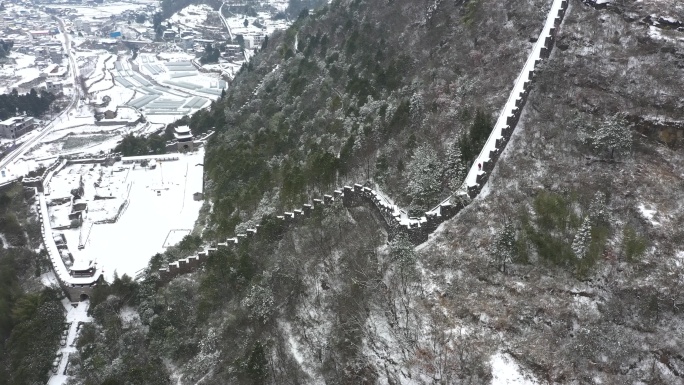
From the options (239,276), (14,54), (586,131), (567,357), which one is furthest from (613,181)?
(14,54)

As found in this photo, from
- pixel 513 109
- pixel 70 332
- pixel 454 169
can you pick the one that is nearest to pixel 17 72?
pixel 70 332

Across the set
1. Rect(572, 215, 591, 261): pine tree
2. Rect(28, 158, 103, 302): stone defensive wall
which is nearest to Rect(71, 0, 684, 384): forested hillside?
Rect(572, 215, 591, 261): pine tree

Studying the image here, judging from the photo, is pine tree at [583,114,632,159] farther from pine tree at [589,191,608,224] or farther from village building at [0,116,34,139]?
village building at [0,116,34,139]

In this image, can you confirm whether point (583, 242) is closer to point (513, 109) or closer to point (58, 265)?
point (513, 109)

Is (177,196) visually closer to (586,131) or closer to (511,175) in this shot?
(511,175)

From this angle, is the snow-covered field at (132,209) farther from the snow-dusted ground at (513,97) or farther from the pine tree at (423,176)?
the snow-dusted ground at (513,97)

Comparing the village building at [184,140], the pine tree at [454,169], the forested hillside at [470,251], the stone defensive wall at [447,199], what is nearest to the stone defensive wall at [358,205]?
the stone defensive wall at [447,199]
